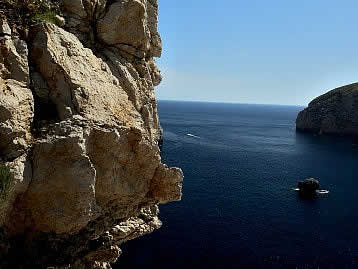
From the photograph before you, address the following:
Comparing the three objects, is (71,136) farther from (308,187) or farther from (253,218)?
(308,187)

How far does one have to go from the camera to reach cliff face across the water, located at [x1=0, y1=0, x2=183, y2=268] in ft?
63.0

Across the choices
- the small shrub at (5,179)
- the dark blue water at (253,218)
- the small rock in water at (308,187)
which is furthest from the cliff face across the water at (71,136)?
the small rock in water at (308,187)

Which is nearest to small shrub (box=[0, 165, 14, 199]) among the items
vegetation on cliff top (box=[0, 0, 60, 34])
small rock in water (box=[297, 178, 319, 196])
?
→ vegetation on cliff top (box=[0, 0, 60, 34])

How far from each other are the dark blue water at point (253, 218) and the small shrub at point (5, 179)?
112 ft

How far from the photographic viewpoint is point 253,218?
6912cm

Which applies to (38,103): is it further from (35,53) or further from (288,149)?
(288,149)

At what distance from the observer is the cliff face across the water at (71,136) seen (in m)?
19.2

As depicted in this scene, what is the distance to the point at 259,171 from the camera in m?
105

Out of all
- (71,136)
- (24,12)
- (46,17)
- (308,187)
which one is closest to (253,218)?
(308,187)

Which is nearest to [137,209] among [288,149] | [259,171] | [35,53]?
[35,53]

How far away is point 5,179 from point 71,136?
3685mm

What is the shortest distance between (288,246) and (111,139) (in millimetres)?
45473

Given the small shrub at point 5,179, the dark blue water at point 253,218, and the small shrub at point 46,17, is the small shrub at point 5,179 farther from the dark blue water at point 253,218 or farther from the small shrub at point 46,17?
the dark blue water at point 253,218

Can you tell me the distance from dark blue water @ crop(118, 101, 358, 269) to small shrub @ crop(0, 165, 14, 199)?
3405 cm
